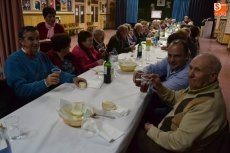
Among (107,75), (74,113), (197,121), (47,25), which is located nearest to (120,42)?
(47,25)

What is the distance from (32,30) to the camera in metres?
1.92

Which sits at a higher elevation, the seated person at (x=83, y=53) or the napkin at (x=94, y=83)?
the seated person at (x=83, y=53)

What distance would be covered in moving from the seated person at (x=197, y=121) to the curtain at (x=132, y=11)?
1338 centimetres

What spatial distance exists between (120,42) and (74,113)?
296 centimetres

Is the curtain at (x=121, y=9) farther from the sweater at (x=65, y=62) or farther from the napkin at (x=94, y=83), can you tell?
the napkin at (x=94, y=83)

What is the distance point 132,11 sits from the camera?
46.1 ft

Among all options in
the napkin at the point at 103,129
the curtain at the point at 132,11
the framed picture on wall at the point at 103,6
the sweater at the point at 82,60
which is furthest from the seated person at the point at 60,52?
the curtain at the point at 132,11

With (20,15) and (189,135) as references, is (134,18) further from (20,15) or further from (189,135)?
(189,135)

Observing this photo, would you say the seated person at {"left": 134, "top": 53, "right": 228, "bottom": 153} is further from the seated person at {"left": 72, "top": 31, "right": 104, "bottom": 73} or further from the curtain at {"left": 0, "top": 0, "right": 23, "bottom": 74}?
the curtain at {"left": 0, "top": 0, "right": 23, "bottom": 74}

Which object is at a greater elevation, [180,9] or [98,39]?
[180,9]

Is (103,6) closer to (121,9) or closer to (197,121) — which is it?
(121,9)

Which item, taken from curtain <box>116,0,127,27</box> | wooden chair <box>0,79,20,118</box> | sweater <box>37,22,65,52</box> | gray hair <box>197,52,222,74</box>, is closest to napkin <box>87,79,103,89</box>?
wooden chair <box>0,79,20,118</box>

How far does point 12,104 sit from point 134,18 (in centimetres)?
1317

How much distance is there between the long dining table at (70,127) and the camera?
103cm
